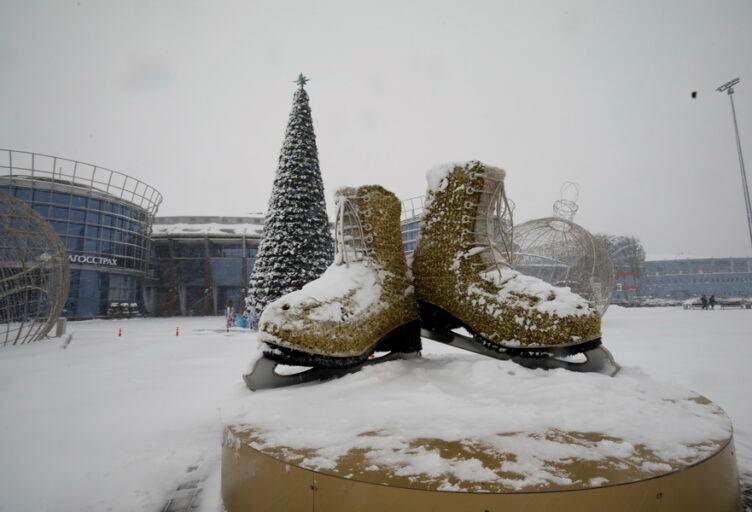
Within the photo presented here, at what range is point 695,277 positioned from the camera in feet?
150

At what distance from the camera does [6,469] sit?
171cm

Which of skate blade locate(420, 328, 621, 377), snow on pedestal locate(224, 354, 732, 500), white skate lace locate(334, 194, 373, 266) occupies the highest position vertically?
white skate lace locate(334, 194, 373, 266)

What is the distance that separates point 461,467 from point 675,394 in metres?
1.06

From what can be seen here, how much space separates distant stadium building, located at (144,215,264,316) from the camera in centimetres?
2536

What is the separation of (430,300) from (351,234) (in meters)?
0.54

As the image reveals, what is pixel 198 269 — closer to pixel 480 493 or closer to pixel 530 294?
pixel 530 294

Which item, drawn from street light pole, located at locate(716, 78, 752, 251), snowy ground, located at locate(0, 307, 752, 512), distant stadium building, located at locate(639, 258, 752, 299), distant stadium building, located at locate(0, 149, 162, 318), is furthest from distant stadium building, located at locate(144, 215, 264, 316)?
distant stadium building, located at locate(639, 258, 752, 299)

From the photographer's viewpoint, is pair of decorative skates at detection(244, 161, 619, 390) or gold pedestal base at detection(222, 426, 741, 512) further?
pair of decorative skates at detection(244, 161, 619, 390)

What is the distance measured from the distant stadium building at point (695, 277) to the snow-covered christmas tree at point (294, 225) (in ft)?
157

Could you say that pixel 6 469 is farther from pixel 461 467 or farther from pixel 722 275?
pixel 722 275

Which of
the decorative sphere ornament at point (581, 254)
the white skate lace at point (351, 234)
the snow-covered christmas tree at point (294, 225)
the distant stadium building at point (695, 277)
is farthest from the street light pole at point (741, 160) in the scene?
the distant stadium building at point (695, 277)

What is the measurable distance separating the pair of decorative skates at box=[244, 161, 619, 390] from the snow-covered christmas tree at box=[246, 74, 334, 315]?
8364 millimetres

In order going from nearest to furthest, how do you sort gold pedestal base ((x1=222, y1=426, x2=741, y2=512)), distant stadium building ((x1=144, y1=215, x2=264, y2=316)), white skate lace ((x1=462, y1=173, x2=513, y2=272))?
gold pedestal base ((x1=222, y1=426, x2=741, y2=512)), white skate lace ((x1=462, y1=173, x2=513, y2=272)), distant stadium building ((x1=144, y1=215, x2=264, y2=316))

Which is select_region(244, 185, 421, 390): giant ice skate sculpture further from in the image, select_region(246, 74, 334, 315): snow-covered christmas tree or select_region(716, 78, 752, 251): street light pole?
select_region(716, 78, 752, 251): street light pole
